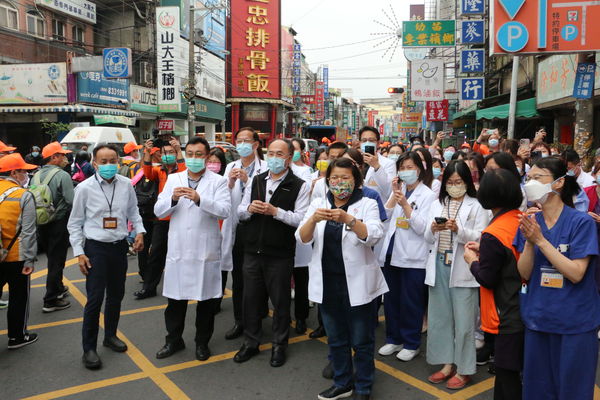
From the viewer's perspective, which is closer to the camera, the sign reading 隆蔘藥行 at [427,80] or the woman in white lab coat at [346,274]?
the woman in white lab coat at [346,274]

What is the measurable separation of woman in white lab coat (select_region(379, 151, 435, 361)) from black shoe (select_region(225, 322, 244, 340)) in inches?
56.4

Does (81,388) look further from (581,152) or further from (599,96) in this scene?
(599,96)

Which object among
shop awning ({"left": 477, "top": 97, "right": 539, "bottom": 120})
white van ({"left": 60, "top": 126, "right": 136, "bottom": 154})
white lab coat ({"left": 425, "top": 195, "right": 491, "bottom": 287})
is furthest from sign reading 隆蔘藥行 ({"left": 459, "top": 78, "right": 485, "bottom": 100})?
white lab coat ({"left": 425, "top": 195, "right": 491, "bottom": 287})

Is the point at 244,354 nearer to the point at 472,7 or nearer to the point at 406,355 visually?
the point at 406,355

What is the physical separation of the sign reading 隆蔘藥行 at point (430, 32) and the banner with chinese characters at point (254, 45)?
28211mm

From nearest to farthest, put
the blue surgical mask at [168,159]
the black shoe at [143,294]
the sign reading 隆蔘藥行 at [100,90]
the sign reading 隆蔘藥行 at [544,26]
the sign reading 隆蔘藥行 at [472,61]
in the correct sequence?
the blue surgical mask at [168,159]
the black shoe at [143,294]
the sign reading 隆蔘藥行 at [544,26]
the sign reading 隆蔘藥行 at [472,61]
the sign reading 隆蔘藥行 at [100,90]

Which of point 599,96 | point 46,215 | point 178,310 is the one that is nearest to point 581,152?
point 599,96

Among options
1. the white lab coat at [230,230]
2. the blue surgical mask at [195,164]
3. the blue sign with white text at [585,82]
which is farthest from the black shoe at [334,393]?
the blue sign with white text at [585,82]

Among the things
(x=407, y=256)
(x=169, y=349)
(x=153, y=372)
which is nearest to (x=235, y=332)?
(x=169, y=349)

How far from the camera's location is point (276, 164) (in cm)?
420

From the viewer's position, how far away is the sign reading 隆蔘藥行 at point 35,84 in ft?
63.4

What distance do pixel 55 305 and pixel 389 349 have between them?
12.8 ft

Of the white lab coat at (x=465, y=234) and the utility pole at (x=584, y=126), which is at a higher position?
the utility pole at (x=584, y=126)

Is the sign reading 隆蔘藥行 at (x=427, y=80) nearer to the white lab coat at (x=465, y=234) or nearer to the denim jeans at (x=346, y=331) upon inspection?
the white lab coat at (x=465, y=234)
